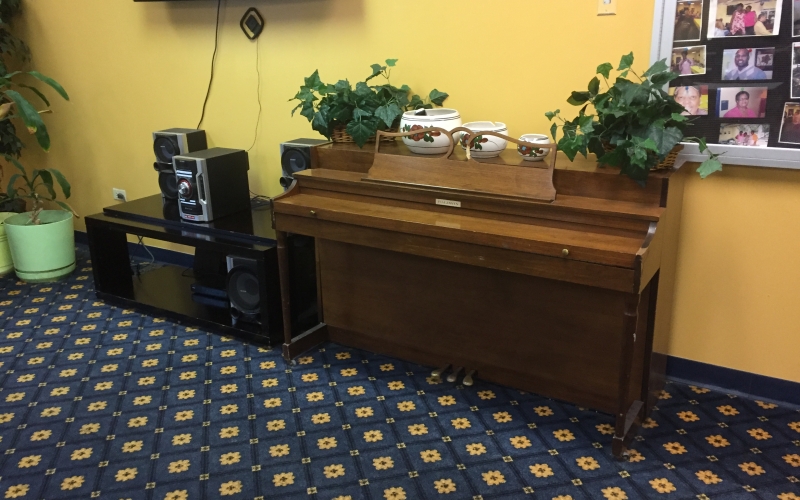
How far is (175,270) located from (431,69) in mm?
1908

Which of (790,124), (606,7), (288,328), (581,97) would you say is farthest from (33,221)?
(790,124)

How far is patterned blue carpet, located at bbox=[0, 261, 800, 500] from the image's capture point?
6.21 feet

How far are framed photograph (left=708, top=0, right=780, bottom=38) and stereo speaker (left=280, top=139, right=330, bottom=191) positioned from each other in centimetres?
157

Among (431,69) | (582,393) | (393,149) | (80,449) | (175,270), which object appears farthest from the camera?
(175,270)

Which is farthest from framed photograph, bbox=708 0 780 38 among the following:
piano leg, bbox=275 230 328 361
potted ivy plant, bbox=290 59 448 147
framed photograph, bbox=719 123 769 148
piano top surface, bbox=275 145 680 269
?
piano leg, bbox=275 230 328 361

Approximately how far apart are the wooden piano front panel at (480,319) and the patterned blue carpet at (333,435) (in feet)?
0.26

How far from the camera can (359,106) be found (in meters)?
2.45

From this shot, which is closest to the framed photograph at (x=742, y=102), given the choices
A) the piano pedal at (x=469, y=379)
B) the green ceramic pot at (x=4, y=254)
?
the piano pedal at (x=469, y=379)

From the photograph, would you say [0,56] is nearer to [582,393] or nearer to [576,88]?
[576,88]

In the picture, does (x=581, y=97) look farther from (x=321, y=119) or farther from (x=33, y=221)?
(x=33, y=221)

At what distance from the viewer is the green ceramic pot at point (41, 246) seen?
3.40 meters

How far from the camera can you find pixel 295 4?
9.44 feet

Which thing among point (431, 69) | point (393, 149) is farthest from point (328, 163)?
point (431, 69)

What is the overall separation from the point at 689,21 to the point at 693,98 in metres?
0.25
